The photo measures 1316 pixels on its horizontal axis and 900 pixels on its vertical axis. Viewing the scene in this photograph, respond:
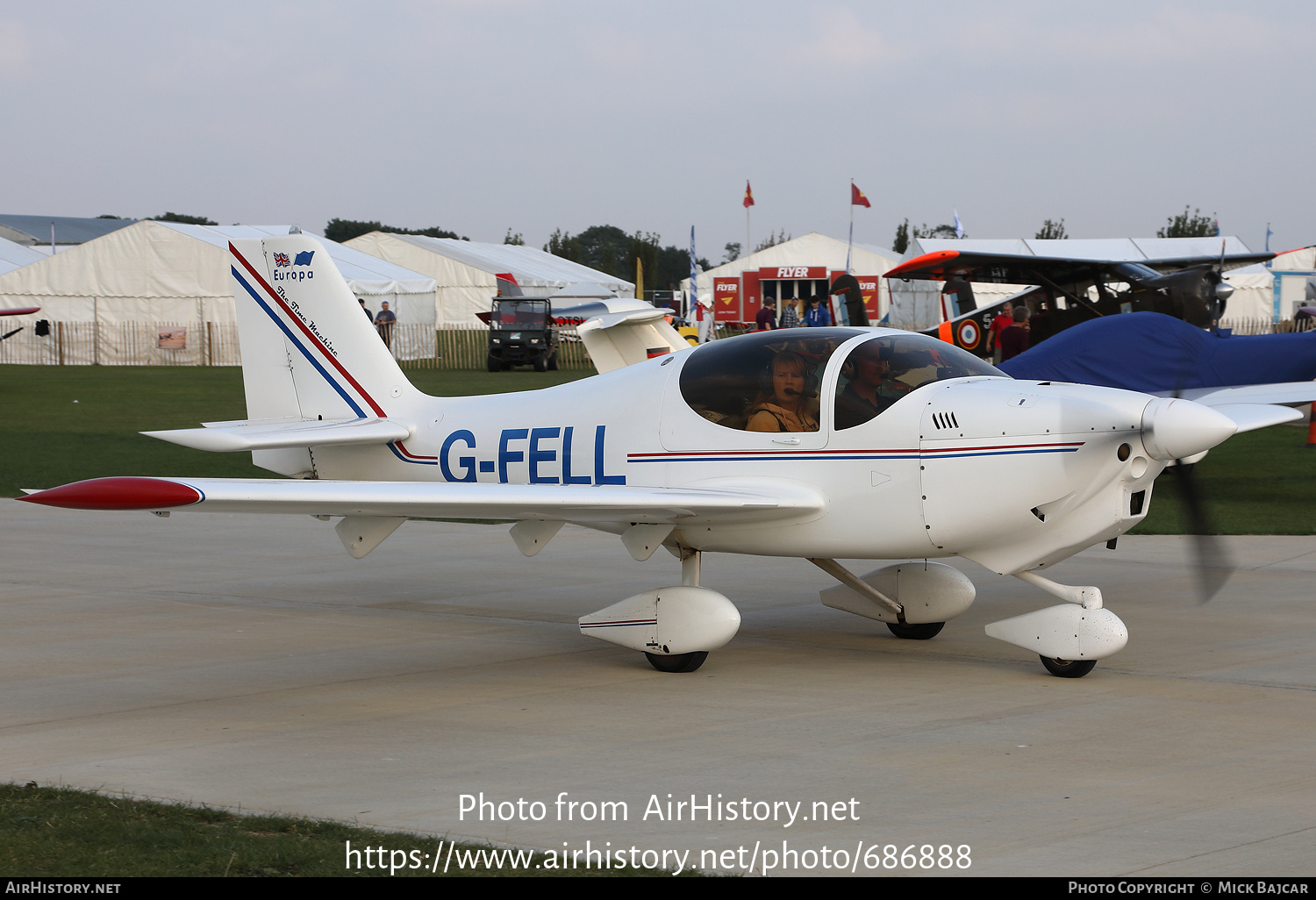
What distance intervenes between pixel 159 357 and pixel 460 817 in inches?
1917

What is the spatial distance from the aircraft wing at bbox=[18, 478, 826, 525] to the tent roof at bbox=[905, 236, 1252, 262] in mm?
44255

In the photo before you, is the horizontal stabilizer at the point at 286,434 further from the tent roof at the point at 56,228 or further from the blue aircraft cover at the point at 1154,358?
the tent roof at the point at 56,228

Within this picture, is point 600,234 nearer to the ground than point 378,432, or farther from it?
farther from it

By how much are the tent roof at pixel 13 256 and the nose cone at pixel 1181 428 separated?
5444 cm

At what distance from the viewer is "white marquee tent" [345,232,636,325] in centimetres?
6725

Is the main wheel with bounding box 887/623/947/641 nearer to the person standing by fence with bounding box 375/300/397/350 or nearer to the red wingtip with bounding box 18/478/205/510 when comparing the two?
the red wingtip with bounding box 18/478/205/510

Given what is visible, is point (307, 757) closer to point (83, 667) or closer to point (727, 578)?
point (83, 667)

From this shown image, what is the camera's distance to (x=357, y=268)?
51.9 meters

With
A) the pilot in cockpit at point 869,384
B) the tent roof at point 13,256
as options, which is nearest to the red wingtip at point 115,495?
the pilot in cockpit at point 869,384

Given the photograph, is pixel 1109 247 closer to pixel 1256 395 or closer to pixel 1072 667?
pixel 1256 395

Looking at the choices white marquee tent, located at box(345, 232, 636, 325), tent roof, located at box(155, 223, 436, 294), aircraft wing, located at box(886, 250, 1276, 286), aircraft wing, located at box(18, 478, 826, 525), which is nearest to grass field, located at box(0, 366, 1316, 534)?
aircraft wing, located at box(18, 478, 826, 525)

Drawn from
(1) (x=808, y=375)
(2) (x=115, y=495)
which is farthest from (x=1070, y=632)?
(2) (x=115, y=495)

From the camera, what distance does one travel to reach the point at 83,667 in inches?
319
